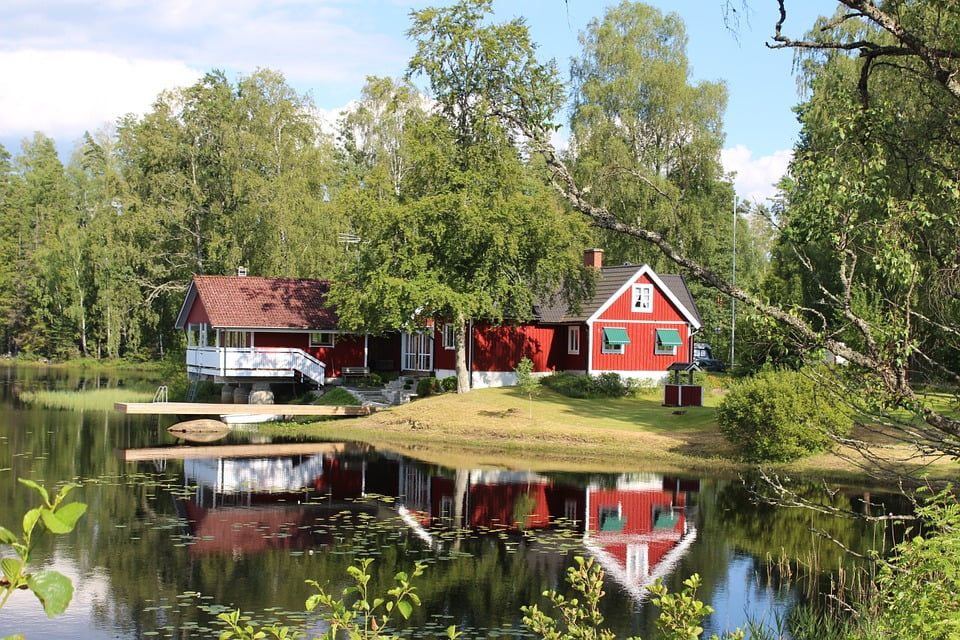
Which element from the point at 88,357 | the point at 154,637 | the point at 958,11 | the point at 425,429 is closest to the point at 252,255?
the point at 425,429

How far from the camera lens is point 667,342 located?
39.6 meters

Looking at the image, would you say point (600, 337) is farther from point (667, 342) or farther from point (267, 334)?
point (267, 334)

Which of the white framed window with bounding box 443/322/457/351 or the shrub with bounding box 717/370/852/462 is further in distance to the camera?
the white framed window with bounding box 443/322/457/351

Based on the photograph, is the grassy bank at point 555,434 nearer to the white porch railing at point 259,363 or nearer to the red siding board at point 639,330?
the red siding board at point 639,330

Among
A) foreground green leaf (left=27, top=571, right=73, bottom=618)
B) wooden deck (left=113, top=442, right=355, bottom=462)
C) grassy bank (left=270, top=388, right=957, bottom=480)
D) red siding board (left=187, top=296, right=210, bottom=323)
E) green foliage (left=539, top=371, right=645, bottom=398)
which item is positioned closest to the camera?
foreground green leaf (left=27, top=571, right=73, bottom=618)

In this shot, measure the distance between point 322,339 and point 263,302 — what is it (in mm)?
2954

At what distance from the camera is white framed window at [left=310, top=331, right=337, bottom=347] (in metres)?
40.8

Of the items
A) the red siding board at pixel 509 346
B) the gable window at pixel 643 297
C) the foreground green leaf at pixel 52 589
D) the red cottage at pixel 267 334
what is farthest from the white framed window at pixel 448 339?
the foreground green leaf at pixel 52 589

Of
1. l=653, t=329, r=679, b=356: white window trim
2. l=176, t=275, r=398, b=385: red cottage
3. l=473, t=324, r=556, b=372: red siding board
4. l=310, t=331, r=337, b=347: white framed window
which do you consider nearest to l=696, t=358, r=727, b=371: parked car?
l=653, t=329, r=679, b=356: white window trim

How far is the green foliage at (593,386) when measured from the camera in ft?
120

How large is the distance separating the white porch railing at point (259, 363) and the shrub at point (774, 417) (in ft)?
63.2

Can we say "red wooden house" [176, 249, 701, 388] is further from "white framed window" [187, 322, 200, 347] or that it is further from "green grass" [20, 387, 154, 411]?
"green grass" [20, 387, 154, 411]

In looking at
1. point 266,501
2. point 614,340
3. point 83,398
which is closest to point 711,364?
→ point 614,340

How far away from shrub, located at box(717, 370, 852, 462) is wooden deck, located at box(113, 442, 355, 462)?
1150 cm
